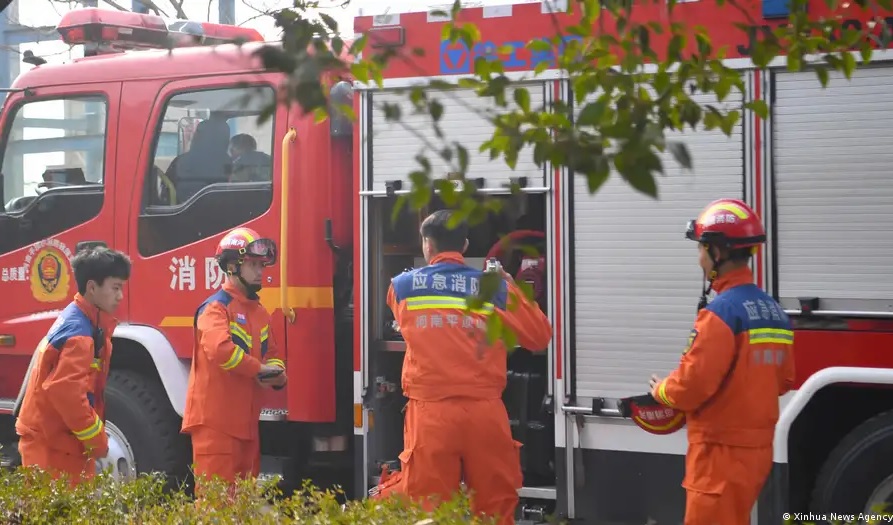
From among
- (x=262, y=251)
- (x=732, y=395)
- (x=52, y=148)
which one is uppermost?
(x=52, y=148)

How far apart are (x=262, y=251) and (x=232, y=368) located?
0.63m

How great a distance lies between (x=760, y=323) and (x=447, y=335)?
55.4 inches

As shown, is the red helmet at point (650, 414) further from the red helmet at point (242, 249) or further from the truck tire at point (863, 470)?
the red helmet at point (242, 249)

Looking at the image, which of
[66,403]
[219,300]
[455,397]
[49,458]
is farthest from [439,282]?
[49,458]

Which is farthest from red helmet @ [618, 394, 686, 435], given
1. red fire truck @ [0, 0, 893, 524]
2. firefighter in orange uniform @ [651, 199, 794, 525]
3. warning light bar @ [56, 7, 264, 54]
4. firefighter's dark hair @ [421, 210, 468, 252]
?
warning light bar @ [56, 7, 264, 54]

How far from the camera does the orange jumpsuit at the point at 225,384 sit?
5.80m

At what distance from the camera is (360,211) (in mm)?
6074

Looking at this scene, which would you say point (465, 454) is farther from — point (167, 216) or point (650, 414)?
point (167, 216)

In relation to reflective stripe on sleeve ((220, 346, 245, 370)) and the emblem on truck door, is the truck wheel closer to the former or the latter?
the emblem on truck door

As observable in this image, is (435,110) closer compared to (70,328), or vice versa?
(435,110)

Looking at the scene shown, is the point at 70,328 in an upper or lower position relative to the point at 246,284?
lower

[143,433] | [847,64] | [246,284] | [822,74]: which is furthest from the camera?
[143,433]

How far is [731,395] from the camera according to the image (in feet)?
14.9

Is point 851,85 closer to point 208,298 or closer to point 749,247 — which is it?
point 749,247
